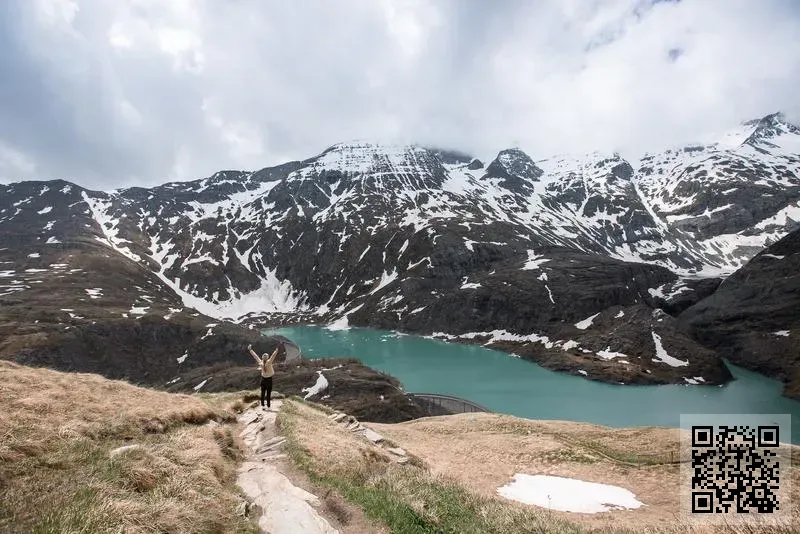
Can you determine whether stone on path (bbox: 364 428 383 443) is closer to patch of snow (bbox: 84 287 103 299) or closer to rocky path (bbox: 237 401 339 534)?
rocky path (bbox: 237 401 339 534)

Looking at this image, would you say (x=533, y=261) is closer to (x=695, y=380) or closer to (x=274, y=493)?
(x=695, y=380)

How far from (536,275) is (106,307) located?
497 feet

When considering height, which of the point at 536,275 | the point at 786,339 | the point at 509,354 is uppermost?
the point at 536,275

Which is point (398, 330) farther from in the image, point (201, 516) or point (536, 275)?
point (201, 516)

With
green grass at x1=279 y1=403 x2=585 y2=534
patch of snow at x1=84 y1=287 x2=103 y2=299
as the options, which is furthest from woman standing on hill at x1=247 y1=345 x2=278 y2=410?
patch of snow at x1=84 y1=287 x2=103 y2=299

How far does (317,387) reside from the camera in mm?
80438

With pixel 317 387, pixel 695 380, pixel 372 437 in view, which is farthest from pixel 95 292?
pixel 695 380

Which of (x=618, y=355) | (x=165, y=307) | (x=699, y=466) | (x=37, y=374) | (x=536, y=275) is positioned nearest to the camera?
(x=699, y=466)

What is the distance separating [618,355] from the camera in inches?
4596

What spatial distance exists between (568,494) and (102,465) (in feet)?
55.0

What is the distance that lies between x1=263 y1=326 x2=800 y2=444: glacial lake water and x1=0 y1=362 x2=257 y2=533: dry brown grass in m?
80.7

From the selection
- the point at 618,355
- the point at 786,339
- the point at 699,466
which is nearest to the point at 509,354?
the point at 618,355

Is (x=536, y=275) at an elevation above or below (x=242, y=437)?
above

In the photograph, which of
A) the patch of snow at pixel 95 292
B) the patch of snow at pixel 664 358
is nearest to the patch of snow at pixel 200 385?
the patch of snow at pixel 95 292
